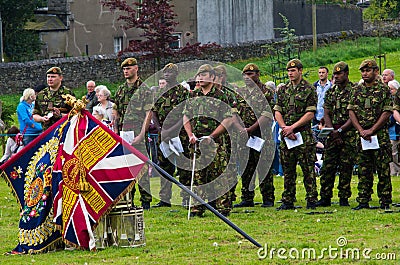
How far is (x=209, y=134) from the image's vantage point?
14.5m

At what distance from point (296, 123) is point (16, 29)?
3129 centimetres

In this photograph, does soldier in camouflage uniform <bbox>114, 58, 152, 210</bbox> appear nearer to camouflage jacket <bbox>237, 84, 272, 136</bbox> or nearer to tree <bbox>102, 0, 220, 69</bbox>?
camouflage jacket <bbox>237, 84, 272, 136</bbox>

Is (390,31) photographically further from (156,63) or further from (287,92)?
(287,92)

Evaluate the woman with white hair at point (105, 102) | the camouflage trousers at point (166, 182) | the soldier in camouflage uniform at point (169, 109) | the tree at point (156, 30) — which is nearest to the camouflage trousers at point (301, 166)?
the soldier in camouflage uniform at point (169, 109)

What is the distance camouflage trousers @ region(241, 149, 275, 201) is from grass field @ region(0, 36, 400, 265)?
323 millimetres

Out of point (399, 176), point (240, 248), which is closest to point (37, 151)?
point (240, 248)

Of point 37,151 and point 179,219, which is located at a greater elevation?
point 37,151

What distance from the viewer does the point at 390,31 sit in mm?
49625

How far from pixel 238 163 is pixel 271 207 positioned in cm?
106

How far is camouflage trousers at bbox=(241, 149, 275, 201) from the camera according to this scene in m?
16.0

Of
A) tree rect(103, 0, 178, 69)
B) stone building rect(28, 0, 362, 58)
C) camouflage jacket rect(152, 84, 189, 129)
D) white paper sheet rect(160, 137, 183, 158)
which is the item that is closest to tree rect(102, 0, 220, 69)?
tree rect(103, 0, 178, 69)

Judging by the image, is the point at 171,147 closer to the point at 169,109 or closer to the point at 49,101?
the point at 169,109

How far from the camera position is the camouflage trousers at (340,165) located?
599 inches

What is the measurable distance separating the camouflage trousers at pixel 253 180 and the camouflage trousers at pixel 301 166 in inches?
29.2
